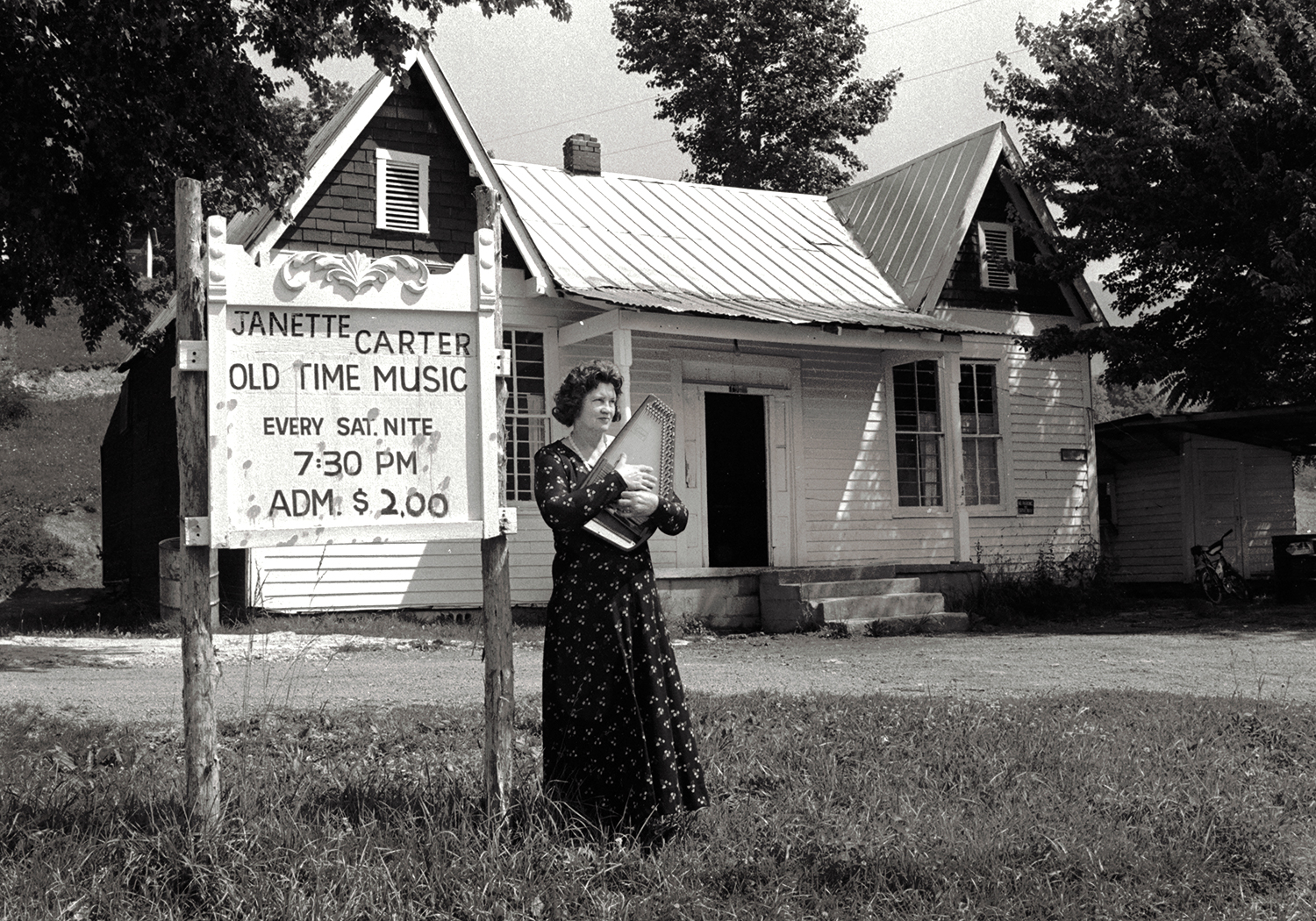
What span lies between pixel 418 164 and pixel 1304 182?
981 cm

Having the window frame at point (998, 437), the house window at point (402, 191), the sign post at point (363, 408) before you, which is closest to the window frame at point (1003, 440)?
the window frame at point (998, 437)

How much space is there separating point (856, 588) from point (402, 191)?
6748mm

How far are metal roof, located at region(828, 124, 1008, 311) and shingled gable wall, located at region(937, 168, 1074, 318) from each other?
13.5 inches

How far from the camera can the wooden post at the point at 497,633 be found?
15.9 feet

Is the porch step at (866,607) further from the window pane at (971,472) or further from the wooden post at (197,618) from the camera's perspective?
the wooden post at (197,618)

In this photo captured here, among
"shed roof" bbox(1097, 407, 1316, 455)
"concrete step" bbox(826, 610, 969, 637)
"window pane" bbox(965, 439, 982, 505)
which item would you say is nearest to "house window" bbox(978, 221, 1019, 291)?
"window pane" bbox(965, 439, 982, 505)

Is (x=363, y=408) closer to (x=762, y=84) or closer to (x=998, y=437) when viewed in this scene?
(x=998, y=437)

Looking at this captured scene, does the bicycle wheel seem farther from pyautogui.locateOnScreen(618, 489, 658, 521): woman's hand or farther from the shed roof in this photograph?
pyautogui.locateOnScreen(618, 489, 658, 521): woman's hand

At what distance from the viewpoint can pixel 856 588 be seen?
49.1ft

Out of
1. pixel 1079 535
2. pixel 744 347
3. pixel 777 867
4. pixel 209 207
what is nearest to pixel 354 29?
pixel 209 207

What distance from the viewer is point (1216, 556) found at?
18.5m

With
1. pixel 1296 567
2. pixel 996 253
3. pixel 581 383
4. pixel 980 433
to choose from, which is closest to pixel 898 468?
pixel 980 433

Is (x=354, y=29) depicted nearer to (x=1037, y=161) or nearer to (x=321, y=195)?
(x=321, y=195)

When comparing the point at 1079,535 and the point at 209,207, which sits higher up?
the point at 209,207
